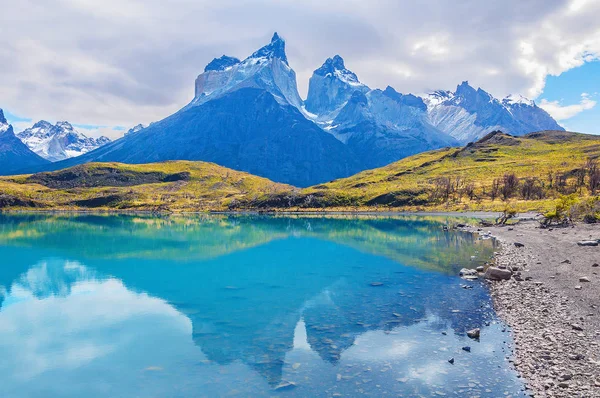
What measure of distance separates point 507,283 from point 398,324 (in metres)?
16.4

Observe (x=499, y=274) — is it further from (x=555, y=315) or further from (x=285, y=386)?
(x=285, y=386)

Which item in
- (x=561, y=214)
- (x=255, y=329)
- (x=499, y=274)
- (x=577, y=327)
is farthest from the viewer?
(x=561, y=214)

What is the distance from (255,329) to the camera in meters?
34.2

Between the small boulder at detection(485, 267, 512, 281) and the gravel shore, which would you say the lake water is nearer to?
the gravel shore

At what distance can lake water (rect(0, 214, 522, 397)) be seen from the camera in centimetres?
2439

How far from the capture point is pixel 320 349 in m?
29.3

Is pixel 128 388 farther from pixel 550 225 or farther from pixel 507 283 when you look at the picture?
pixel 550 225

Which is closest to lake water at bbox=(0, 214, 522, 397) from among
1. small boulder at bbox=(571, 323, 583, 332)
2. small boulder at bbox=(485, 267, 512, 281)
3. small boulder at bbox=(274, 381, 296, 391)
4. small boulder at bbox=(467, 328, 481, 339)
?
small boulder at bbox=(274, 381, 296, 391)

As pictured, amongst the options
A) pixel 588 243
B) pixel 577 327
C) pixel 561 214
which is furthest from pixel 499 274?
pixel 561 214

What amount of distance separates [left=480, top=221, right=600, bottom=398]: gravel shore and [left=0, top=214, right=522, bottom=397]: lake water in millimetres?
1537

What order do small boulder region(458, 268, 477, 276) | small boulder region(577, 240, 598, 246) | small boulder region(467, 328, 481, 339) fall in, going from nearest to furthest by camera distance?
1. small boulder region(467, 328, 481, 339)
2. small boulder region(458, 268, 477, 276)
3. small boulder region(577, 240, 598, 246)

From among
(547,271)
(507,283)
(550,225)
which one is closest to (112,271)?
(507,283)

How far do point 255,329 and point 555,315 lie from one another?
23204 mm

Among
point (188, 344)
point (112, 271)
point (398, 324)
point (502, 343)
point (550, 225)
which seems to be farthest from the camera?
point (550, 225)
